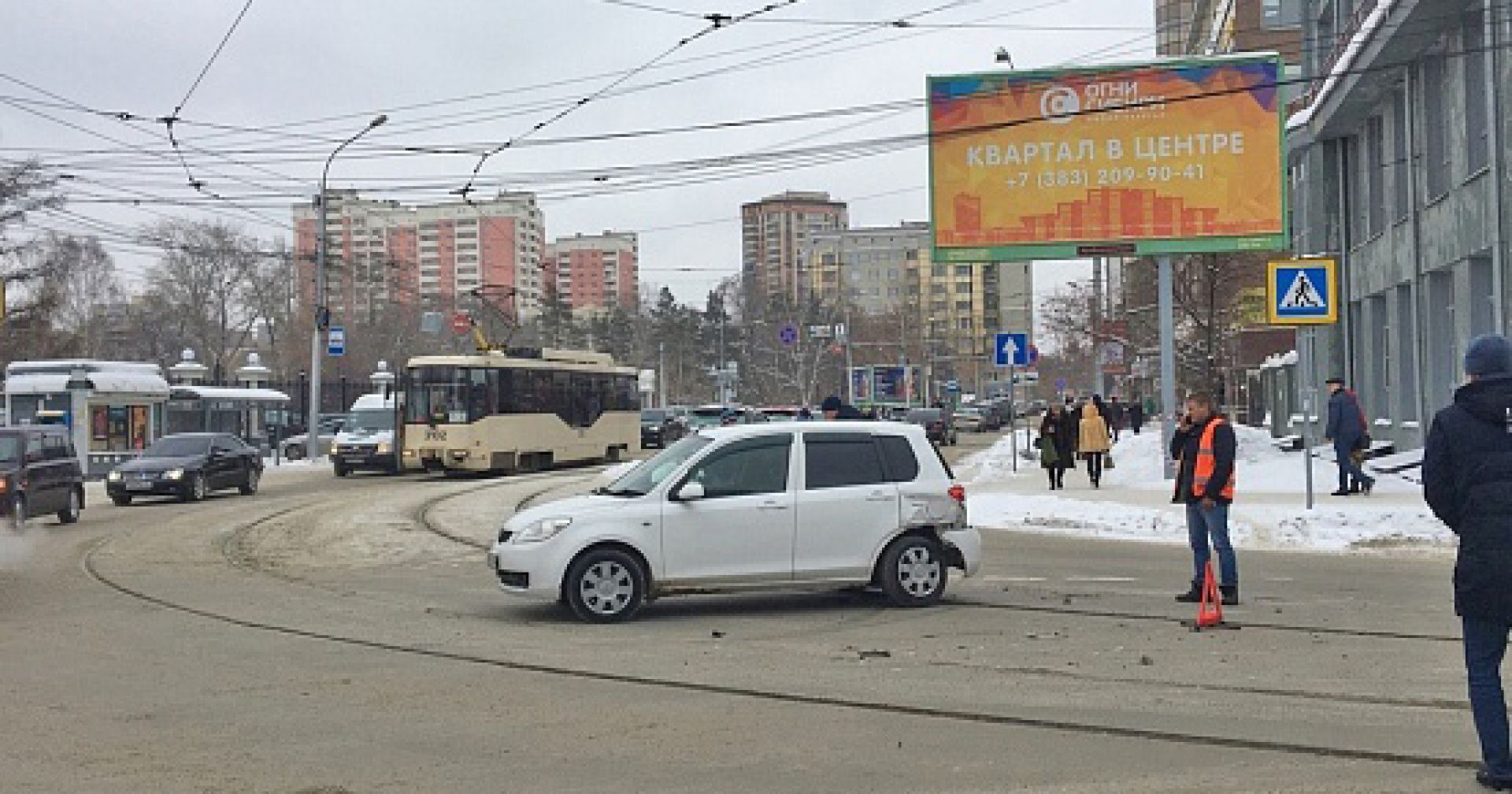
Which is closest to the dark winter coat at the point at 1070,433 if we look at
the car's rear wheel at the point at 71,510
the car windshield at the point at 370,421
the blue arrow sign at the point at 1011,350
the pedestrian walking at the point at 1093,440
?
the pedestrian walking at the point at 1093,440

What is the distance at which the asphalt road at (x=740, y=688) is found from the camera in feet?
22.4

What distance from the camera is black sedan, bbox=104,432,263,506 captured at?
94.4 ft

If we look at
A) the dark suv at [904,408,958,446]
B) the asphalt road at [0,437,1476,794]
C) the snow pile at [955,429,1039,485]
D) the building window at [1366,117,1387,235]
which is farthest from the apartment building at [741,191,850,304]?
the asphalt road at [0,437,1476,794]

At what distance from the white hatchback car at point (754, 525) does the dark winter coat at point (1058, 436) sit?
15237mm

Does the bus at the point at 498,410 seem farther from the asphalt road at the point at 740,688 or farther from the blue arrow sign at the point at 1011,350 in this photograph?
the asphalt road at the point at 740,688

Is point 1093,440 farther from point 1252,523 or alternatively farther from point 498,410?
point 498,410

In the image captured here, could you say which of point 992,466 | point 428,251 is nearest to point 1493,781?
point 992,466

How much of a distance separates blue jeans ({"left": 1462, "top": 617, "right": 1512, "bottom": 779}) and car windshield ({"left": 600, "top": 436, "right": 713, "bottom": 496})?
22.5 feet

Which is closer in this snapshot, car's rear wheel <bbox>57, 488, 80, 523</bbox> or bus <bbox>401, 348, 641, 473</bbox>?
car's rear wheel <bbox>57, 488, 80, 523</bbox>

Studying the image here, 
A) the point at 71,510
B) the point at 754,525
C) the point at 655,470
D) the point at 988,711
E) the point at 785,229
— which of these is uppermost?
the point at 785,229

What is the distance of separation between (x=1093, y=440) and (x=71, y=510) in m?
17.9

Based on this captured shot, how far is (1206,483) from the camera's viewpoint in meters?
11.8

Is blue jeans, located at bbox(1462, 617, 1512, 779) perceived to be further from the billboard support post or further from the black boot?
the billboard support post

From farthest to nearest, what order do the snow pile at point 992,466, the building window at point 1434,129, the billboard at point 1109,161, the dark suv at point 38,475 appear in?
the snow pile at point 992,466
the building window at point 1434,129
the billboard at point 1109,161
the dark suv at point 38,475
